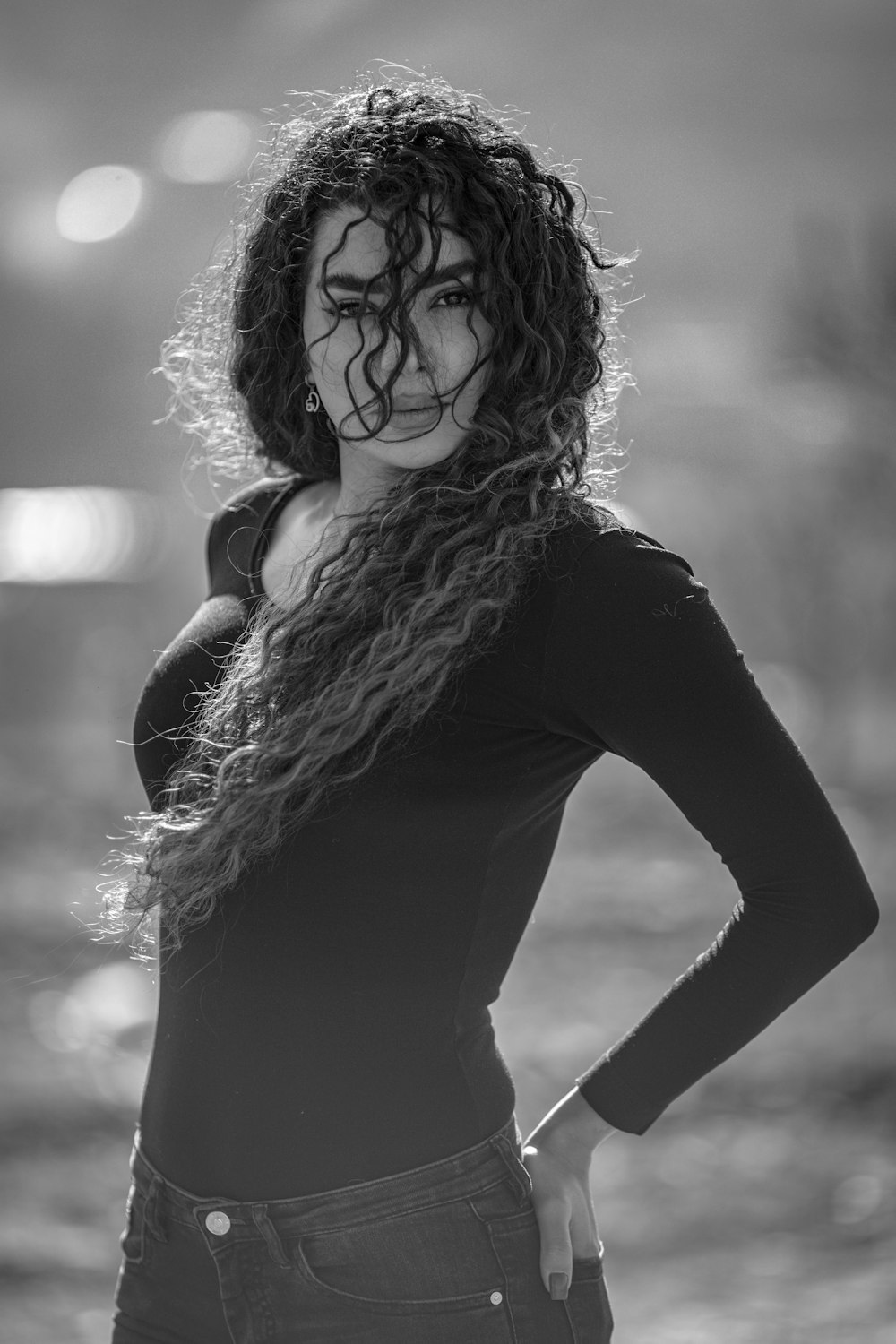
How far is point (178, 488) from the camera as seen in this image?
5.05 metres

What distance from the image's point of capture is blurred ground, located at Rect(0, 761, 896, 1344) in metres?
2.62

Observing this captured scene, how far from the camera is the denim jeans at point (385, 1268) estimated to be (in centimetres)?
105

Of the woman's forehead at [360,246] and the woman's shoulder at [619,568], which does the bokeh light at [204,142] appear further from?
the woman's shoulder at [619,568]

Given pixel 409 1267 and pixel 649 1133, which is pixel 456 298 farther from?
pixel 649 1133

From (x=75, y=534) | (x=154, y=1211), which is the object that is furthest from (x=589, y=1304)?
(x=75, y=534)

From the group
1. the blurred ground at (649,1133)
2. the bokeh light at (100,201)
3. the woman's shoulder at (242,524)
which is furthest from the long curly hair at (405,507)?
the bokeh light at (100,201)

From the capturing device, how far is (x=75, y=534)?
506cm

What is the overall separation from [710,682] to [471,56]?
304cm

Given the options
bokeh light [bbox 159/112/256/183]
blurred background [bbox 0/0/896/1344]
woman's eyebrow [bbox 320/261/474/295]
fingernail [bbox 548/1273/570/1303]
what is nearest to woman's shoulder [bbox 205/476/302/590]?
woman's eyebrow [bbox 320/261/474/295]

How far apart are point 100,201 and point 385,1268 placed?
3.54 metres

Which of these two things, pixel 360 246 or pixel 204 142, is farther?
pixel 204 142

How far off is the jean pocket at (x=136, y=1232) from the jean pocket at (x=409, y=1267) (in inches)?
6.1

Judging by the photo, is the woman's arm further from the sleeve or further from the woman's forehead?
the woman's forehead

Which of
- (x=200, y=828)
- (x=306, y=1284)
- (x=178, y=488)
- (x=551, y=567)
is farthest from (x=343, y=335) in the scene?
(x=178, y=488)
